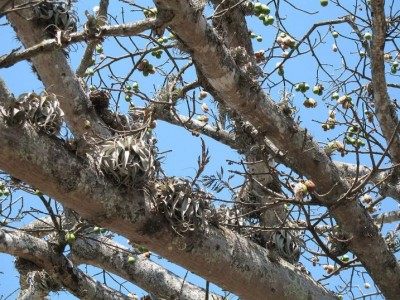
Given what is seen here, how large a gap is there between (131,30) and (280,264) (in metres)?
1.48

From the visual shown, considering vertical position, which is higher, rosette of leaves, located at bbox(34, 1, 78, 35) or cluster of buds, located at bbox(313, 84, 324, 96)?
cluster of buds, located at bbox(313, 84, 324, 96)

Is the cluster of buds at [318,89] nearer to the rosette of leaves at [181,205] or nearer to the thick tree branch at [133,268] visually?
the thick tree branch at [133,268]

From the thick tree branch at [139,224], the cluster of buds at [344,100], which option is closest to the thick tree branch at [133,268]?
the thick tree branch at [139,224]

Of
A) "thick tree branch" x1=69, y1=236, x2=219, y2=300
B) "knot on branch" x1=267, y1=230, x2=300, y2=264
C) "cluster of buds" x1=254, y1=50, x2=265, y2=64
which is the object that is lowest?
"thick tree branch" x1=69, y1=236, x2=219, y2=300

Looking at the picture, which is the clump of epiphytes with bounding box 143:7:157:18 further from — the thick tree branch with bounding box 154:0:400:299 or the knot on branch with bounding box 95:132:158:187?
the knot on branch with bounding box 95:132:158:187

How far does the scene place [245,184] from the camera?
4957mm

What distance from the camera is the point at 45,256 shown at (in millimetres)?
4559

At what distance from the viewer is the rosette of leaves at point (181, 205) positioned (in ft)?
10.8

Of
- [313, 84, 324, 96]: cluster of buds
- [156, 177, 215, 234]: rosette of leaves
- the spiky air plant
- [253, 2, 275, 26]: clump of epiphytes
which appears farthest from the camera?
[313, 84, 324, 96]: cluster of buds

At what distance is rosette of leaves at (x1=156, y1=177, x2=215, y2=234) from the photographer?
10.8ft

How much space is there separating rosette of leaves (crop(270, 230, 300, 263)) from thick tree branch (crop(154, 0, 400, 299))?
413mm

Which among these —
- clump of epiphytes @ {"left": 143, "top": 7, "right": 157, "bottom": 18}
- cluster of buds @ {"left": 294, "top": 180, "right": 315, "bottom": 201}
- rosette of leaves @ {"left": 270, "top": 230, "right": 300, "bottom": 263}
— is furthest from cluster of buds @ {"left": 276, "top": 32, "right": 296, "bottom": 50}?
cluster of buds @ {"left": 294, "top": 180, "right": 315, "bottom": 201}

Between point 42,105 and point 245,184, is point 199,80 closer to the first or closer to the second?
point 245,184

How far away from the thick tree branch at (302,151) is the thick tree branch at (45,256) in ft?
4.96
